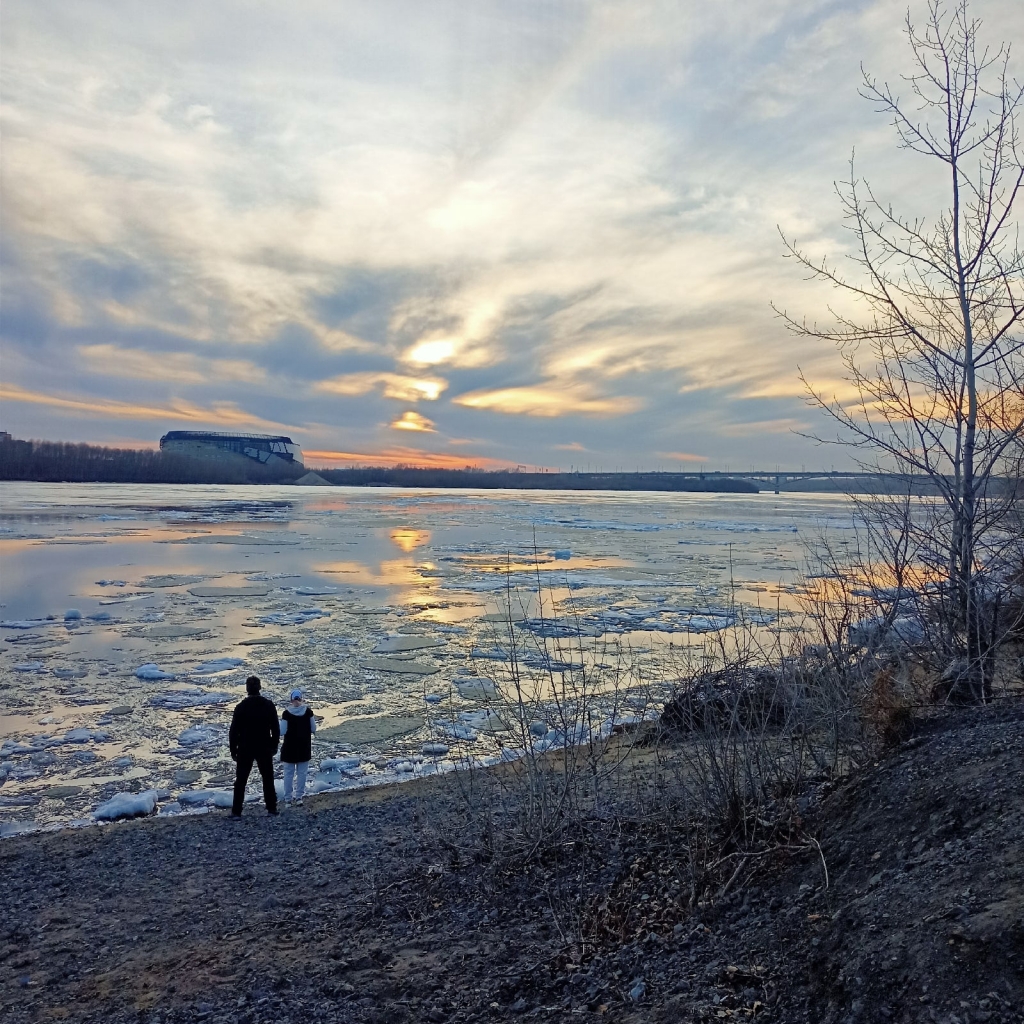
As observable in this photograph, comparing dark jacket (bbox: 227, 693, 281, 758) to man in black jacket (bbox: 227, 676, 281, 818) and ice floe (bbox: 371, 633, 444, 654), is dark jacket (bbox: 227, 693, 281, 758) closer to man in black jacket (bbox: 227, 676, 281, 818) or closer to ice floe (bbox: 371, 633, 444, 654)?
man in black jacket (bbox: 227, 676, 281, 818)

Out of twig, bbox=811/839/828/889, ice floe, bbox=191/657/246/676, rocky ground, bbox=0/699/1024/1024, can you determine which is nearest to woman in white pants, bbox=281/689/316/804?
rocky ground, bbox=0/699/1024/1024

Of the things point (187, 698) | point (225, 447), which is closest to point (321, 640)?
point (187, 698)

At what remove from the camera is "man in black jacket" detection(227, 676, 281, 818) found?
8070mm

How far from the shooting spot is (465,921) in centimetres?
502

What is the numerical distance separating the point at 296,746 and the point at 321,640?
6528 mm

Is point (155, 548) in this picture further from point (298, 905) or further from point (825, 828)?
point (825, 828)

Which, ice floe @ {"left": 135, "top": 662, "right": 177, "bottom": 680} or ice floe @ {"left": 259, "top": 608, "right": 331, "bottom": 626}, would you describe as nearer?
ice floe @ {"left": 135, "top": 662, "right": 177, "bottom": 680}

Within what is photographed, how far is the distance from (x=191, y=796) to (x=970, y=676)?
750cm

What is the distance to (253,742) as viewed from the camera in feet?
26.7

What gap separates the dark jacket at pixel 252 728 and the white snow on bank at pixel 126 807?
92 centimetres

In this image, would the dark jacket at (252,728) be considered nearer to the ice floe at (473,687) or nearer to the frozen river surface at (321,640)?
the frozen river surface at (321,640)

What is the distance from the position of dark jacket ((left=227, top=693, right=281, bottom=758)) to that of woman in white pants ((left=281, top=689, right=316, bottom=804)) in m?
0.36

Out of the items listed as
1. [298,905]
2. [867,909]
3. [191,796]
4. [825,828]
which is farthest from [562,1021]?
[191,796]

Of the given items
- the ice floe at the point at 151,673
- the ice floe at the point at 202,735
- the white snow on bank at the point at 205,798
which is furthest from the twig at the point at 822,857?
the ice floe at the point at 151,673
